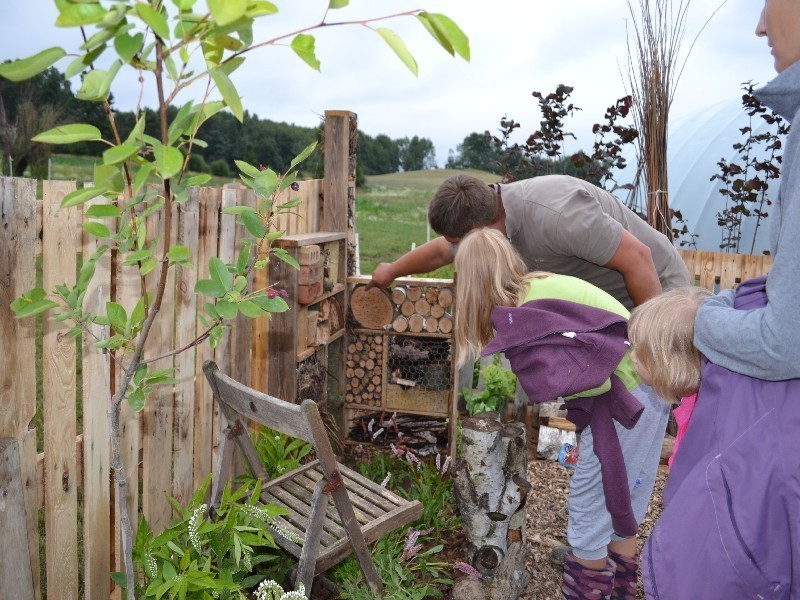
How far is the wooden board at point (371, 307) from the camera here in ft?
14.6

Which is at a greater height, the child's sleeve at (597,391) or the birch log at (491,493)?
the child's sleeve at (597,391)

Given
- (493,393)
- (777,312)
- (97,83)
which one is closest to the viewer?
(97,83)

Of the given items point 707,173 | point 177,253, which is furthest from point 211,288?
point 707,173

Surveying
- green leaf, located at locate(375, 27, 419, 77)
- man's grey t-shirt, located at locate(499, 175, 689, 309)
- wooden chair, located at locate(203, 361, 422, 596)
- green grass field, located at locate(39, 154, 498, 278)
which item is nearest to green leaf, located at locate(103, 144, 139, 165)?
green leaf, located at locate(375, 27, 419, 77)

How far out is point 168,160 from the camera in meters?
1.04

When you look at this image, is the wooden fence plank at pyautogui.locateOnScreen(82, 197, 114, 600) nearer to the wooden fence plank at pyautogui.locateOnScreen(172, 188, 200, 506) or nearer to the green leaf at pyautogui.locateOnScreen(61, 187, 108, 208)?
the wooden fence plank at pyautogui.locateOnScreen(172, 188, 200, 506)

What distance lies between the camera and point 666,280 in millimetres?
3229

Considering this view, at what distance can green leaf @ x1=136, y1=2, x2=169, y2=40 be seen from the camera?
→ 94 cm

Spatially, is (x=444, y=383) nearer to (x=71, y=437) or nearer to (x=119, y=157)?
(x=71, y=437)

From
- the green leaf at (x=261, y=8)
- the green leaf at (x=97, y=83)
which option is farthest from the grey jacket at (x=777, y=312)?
the green leaf at (x=97, y=83)

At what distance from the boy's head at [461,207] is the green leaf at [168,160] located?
1893mm

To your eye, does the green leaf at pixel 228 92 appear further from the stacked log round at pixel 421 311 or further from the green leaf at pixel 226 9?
the stacked log round at pixel 421 311

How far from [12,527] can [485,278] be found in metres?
1.74

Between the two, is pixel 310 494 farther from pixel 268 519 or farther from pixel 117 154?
pixel 117 154
